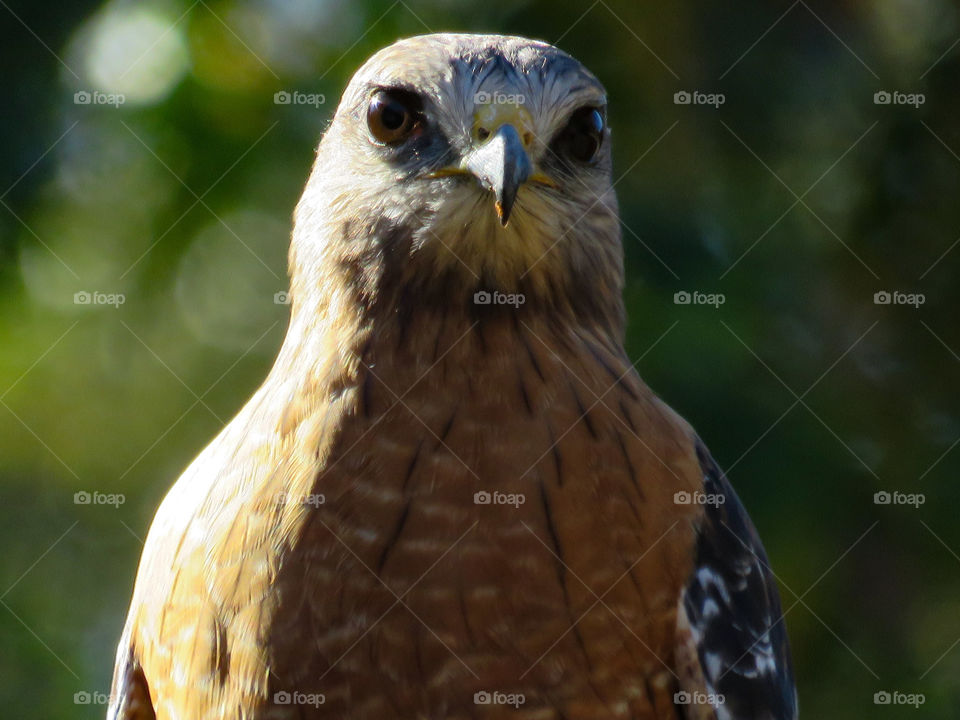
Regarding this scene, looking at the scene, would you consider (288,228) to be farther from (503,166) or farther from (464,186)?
(503,166)

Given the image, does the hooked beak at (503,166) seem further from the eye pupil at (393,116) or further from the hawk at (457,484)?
the eye pupil at (393,116)

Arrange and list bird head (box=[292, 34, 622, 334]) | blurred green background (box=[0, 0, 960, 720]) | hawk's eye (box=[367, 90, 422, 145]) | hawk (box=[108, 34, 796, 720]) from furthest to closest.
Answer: blurred green background (box=[0, 0, 960, 720]) → hawk's eye (box=[367, 90, 422, 145]) → bird head (box=[292, 34, 622, 334]) → hawk (box=[108, 34, 796, 720])

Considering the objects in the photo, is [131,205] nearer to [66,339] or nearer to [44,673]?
[66,339]

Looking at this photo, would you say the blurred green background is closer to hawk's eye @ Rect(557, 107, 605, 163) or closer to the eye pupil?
hawk's eye @ Rect(557, 107, 605, 163)

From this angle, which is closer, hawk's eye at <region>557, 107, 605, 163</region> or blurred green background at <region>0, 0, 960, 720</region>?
hawk's eye at <region>557, 107, 605, 163</region>

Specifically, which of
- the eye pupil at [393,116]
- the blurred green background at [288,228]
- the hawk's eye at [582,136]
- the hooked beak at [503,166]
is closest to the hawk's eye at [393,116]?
the eye pupil at [393,116]

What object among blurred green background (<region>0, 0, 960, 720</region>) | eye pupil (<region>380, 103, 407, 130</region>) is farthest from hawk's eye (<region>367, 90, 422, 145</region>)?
blurred green background (<region>0, 0, 960, 720</region>)

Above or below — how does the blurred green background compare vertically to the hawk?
above

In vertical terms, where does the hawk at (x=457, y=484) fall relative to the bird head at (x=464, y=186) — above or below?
below
